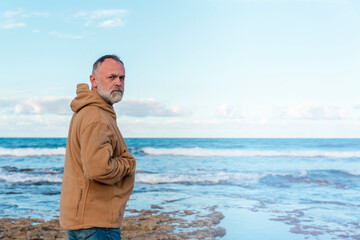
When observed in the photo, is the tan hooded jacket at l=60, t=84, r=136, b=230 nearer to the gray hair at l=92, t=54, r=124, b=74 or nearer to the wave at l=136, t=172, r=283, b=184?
the gray hair at l=92, t=54, r=124, b=74

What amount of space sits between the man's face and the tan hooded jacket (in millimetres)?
51

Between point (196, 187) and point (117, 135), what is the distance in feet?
28.6

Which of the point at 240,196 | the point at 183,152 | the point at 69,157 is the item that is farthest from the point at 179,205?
the point at 183,152

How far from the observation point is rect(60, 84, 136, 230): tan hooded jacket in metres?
1.78

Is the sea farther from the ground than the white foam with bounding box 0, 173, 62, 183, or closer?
farther from the ground

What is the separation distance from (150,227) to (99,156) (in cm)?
422

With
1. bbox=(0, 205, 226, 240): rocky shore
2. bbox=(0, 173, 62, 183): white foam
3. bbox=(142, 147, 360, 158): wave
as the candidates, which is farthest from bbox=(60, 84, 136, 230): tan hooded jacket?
bbox=(142, 147, 360, 158): wave

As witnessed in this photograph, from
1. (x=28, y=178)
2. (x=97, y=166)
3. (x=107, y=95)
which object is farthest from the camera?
(x=28, y=178)

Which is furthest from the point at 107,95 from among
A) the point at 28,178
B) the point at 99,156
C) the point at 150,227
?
the point at 28,178

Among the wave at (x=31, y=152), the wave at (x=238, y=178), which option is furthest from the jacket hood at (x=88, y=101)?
the wave at (x=31, y=152)

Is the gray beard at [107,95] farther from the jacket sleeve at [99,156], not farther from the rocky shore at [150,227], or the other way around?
the rocky shore at [150,227]

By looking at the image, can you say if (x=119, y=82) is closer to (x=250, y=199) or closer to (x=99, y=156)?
(x=99, y=156)

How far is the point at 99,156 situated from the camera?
5.79 ft

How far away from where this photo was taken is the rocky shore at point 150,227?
17.4ft
